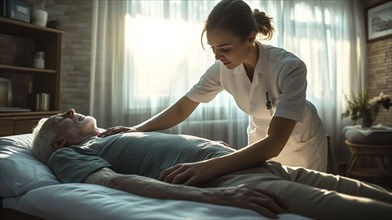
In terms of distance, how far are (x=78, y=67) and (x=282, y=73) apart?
2280mm

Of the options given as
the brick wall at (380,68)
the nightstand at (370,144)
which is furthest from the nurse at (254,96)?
the brick wall at (380,68)

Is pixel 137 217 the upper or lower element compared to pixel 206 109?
lower

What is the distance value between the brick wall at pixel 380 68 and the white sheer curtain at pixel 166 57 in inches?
30.3

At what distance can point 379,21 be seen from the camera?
4223 mm

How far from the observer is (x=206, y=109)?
11.2ft

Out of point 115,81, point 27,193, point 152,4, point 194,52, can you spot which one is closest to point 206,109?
point 194,52

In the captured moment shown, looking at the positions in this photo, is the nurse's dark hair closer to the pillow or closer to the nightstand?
the pillow

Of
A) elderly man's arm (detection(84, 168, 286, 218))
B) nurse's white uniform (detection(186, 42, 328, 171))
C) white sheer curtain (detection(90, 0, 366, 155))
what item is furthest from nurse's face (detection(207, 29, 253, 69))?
white sheer curtain (detection(90, 0, 366, 155))

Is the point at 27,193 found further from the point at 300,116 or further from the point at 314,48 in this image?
the point at 314,48

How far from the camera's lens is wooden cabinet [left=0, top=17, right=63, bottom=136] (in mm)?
2443

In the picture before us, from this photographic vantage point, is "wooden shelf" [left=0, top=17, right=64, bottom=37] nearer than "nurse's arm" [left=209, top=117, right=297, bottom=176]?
No

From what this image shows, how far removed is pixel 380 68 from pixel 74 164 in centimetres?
434

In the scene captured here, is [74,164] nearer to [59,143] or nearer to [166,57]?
[59,143]

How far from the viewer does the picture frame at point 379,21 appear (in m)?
4.09
